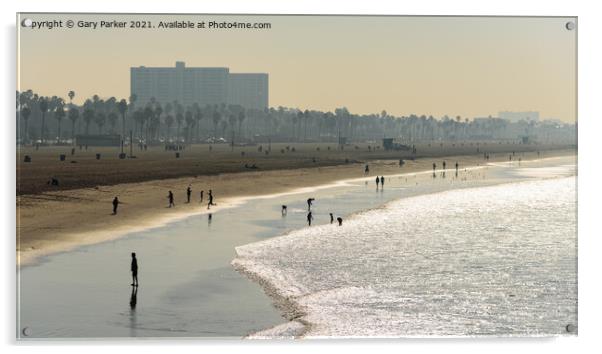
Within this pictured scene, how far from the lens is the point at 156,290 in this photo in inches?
802

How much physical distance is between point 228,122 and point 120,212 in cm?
Result: 4092

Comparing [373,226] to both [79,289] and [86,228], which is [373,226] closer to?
[86,228]

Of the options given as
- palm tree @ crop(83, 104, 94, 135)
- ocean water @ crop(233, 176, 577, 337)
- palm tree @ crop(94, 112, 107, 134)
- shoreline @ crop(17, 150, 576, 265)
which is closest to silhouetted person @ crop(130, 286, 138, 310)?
shoreline @ crop(17, 150, 576, 265)

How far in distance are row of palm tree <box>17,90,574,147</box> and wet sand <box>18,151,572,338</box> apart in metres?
3.81

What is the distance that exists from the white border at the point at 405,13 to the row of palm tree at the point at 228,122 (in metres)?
1.59

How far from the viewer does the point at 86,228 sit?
99.1 ft

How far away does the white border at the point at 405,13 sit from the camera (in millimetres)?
15844

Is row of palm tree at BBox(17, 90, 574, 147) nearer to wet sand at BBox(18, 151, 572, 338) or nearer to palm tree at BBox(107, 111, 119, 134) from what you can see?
palm tree at BBox(107, 111, 119, 134)

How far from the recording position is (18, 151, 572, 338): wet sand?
17000 millimetres

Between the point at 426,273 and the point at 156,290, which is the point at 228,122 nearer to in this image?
the point at 426,273

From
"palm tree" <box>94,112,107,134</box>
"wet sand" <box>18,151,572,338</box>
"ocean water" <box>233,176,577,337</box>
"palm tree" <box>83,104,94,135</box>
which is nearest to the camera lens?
"wet sand" <box>18,151,572,338</box>

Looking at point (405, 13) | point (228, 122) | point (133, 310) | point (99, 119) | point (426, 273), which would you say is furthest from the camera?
point (228, 122)

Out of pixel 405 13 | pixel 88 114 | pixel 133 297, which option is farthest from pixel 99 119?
pixel 405 13
